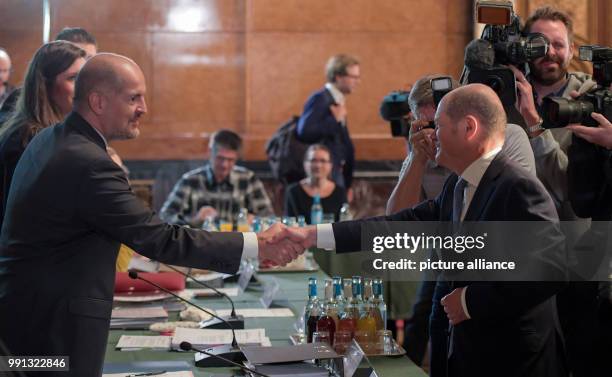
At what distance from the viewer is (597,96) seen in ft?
10.7

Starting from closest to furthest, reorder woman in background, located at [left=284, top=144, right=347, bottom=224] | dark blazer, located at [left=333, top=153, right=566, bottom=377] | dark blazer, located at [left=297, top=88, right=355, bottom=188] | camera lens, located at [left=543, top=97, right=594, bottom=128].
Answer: dark blazer, located at [left=333, top=153, right=566, bottom=377] → camera lens, located at [left=543, top=97, right=594, bottom=128] → woman in background, located at [left=284, top=144, right=347, bottom=224] → dark blazer, located at [left=297, top=88, right=355, bottom=188]

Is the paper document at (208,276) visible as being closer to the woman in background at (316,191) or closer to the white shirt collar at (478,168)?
the woman in background at (316,191)

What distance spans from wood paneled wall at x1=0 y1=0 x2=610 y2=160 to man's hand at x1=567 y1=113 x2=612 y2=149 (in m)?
4.98

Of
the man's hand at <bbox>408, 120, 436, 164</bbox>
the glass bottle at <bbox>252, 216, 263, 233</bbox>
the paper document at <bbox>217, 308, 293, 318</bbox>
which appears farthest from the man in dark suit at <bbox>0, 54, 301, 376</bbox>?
the glass bottle at <bbox>252, 216, 263, 233</bbox>

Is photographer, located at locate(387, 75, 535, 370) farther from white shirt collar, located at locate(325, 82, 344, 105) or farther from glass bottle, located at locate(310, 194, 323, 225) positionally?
white shirt collar, located at locate(325, 82, 344, 105)

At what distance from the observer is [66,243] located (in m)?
2.48

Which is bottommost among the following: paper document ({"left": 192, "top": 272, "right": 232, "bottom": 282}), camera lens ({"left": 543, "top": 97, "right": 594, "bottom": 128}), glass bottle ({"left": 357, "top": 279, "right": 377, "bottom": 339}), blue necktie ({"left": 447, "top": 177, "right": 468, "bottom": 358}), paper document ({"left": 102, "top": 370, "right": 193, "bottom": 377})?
paper document ({"left": 192, "top": 272, "right": 232, "bottom": 282})

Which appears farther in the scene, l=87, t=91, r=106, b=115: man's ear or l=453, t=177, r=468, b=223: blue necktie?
l=453, t=177, r=468, b=223: blue necktie

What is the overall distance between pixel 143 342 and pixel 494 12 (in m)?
1.65

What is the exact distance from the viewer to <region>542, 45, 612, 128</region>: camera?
3145 mm

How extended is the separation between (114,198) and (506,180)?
1.06 metres

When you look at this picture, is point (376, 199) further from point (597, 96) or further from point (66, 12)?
point (597, 96)

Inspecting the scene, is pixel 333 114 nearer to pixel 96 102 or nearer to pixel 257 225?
pixel 257 225

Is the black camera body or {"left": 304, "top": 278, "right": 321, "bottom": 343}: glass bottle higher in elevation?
the black camera body
